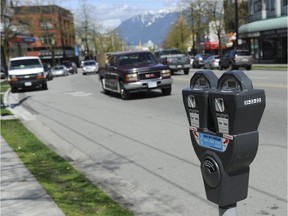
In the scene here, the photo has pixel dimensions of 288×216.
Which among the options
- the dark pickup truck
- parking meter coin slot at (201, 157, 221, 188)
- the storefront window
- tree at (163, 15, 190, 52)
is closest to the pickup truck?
the dark pickup truck

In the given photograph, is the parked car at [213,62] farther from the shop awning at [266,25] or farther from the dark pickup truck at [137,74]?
the dark pickup truck at [137,74]

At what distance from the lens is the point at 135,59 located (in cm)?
1783

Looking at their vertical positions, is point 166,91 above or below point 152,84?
below

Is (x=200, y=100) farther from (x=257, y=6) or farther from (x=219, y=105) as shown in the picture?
(x=257, y=6)

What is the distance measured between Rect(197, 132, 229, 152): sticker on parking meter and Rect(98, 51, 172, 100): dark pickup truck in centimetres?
1400

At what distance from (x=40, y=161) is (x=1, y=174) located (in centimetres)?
95

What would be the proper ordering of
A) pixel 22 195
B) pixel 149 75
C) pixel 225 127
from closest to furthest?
A: 1. pixel 225 127
2. pixel 22 195
3. pixel 149 75

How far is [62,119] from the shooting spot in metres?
13.4

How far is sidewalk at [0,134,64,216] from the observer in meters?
4.93

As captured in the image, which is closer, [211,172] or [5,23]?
[211,172]

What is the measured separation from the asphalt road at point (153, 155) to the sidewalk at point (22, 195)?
83 cm

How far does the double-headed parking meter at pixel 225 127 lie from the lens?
8.12 ft

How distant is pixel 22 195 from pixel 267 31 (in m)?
42.9

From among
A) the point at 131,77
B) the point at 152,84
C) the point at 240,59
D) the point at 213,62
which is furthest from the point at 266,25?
the point at 131,77
